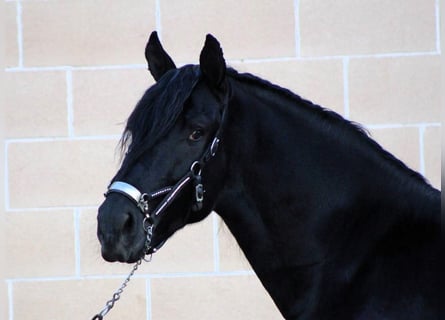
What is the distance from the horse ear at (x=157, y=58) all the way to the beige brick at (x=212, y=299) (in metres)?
1.39

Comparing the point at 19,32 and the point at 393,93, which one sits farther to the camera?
the point at 19,32

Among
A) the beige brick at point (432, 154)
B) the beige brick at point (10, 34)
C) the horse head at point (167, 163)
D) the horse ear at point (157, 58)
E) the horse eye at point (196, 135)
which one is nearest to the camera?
the horse head at point (167, 163)

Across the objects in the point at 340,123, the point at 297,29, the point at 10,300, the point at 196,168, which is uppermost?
the point at 297,29

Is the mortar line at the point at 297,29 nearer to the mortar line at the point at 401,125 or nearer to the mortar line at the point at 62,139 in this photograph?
the mortar line at the point at 401,125

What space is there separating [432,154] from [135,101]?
1305 millimetres

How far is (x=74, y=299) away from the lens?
339 centimetres

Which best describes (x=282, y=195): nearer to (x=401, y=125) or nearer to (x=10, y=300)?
(x=401, y=125)

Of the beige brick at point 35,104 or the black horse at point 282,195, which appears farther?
the beige brick at point 35,104

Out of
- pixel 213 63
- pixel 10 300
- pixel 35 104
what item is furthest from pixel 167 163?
pixel 10 300

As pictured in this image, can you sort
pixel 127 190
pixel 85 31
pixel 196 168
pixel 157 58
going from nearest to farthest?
pixel 127 190, pixel 196 168, pixel 157 58, pixel 85 31

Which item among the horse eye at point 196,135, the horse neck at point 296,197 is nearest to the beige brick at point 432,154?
the horse neck at point 296,197

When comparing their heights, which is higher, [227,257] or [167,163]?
[167,163]

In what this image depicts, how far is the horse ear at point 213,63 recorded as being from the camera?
6.52 ft

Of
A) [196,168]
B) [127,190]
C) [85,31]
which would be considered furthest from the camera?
[85,31]
